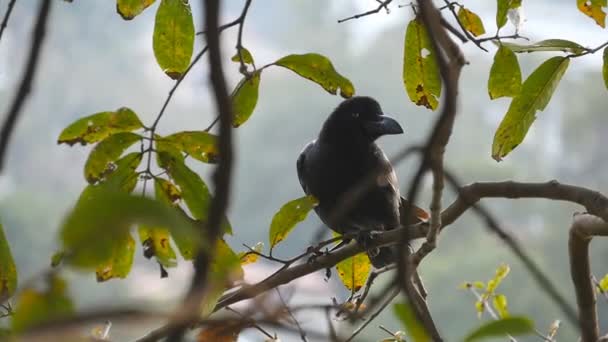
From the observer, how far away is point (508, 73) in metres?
1.80

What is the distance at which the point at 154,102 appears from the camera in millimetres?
30781

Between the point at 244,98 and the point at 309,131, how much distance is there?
22.5m

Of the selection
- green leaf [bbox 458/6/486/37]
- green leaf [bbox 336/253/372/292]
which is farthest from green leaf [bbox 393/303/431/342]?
green leaf [bbox 336/253/372/292]

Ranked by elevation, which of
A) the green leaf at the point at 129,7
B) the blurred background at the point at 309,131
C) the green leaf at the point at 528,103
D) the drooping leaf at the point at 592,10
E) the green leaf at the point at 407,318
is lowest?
the blurred background at the point at 309,131

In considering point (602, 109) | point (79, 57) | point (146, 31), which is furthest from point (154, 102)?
point (602, 109)

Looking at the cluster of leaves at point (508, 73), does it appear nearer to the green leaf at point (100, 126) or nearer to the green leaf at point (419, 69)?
the green leaf at point (419, 69)

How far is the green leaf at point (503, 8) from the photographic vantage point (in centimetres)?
185

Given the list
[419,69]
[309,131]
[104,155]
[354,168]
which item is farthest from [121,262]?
[309,131]

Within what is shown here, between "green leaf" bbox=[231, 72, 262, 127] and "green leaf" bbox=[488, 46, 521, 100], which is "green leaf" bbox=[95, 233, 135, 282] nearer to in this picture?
"green leaf" bbox=[231, 72, 262, 127]

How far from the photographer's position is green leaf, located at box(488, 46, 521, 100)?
1.78 m

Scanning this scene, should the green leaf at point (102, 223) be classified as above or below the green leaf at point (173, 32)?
below

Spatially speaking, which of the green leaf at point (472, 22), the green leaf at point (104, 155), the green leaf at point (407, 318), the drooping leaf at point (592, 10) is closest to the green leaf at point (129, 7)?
the green leaf at point (104, 155)

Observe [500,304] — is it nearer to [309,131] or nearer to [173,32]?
[173,32]

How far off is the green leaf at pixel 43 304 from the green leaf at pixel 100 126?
2.91 ft
